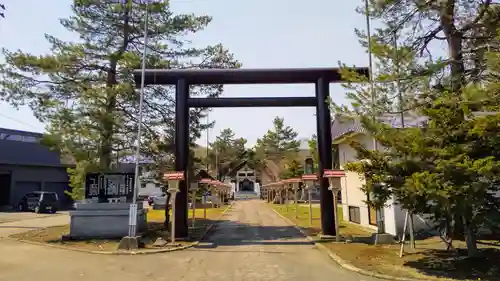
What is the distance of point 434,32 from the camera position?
538 inches

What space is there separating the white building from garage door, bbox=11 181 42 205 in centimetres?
3062

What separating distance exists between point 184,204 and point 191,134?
19.5 feet

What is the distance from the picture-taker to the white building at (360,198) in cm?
1272

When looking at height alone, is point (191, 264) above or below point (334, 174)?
below

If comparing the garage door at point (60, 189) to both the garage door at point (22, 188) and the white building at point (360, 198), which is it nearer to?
the garage door at point (22, 188)

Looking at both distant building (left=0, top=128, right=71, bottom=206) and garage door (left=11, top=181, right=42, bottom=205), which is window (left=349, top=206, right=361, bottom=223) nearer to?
distant building (left=0, top=128, right=71, bottom=206)

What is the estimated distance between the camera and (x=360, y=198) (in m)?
20.8

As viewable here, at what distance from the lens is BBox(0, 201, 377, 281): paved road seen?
33.6 ft

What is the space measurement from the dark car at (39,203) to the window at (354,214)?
25.5m

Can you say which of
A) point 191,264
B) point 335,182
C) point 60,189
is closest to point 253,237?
point 335,182

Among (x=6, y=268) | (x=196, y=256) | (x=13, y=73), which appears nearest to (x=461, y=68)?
(x=196, y=256)

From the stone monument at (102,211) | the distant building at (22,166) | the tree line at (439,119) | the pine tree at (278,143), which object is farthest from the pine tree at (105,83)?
the pine tree at (278,143)

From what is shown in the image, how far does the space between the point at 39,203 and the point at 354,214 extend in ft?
86.5

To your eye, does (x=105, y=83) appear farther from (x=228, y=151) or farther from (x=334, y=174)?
(x=228, y=151)
